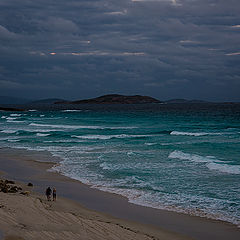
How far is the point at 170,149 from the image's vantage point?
2900cm

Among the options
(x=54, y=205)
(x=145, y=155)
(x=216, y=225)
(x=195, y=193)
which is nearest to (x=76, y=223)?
(x=54, y=205)

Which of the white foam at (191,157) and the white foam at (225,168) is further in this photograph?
the white foam at (191,157)

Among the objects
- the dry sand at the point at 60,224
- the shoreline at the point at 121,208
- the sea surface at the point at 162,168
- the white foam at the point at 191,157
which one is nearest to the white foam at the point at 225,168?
the sea surface at the point at 162,168

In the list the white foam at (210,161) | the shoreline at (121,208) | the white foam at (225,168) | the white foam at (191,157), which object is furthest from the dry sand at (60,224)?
the white foam at (191,157)

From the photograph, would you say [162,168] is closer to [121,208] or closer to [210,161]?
[210,161]

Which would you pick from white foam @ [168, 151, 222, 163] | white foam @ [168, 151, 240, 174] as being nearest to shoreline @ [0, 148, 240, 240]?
white foam @ [168, 151, 240, 174]

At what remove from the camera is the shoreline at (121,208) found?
458 inches

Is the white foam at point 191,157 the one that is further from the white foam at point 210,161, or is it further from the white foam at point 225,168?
the white foam at point 225,168

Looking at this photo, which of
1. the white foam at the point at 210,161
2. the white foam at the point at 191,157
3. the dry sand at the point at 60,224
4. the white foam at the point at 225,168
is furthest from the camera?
the white foam at the point at 191,157

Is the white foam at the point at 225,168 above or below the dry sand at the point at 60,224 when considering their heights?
below

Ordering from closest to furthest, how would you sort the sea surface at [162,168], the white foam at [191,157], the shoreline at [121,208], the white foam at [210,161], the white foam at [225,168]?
the shoreline at [121,208], the sea surface at [162,168], the white foam at [225,168], the white foam at [210,161], the white foam at [191,157]

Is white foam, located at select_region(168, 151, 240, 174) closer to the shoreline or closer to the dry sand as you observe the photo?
the shoreline

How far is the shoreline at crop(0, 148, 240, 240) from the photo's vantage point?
458 inches

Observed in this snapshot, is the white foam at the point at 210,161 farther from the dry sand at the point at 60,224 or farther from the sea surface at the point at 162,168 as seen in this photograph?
the dry sand at the point at 60,224
